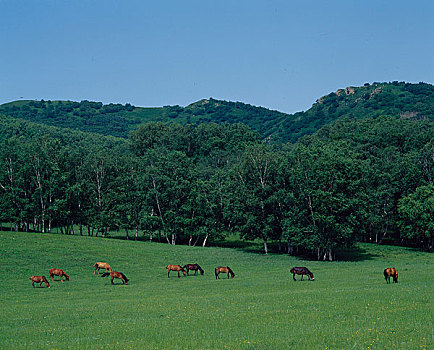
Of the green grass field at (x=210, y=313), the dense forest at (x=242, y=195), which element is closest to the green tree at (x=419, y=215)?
the dense forest at (x=242, y=195)

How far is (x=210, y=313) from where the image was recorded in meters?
19.9

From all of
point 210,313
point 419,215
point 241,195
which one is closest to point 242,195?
point 241,195

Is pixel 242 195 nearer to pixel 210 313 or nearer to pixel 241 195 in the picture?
pixel 241 195

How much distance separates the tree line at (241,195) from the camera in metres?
59.2

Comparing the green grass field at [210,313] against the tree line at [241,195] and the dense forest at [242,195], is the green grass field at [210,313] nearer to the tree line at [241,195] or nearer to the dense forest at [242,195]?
the tree line at [241,195]

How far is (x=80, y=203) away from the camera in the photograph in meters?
79.8

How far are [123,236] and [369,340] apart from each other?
253 ft

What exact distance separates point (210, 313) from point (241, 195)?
47925 mm

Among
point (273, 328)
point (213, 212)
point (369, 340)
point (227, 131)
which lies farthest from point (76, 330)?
point (227, 131)

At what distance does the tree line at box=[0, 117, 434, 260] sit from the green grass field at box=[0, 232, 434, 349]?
728 inches

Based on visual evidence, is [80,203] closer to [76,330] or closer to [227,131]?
[76,330]

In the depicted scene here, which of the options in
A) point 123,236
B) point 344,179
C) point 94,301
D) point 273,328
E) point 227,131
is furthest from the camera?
point 227,131

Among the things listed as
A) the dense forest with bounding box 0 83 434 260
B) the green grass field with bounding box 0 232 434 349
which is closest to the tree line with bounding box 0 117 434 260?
the dense forest with bounding box 0 83 434 260

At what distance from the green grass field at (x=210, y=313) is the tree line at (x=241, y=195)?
18494 millimetres
